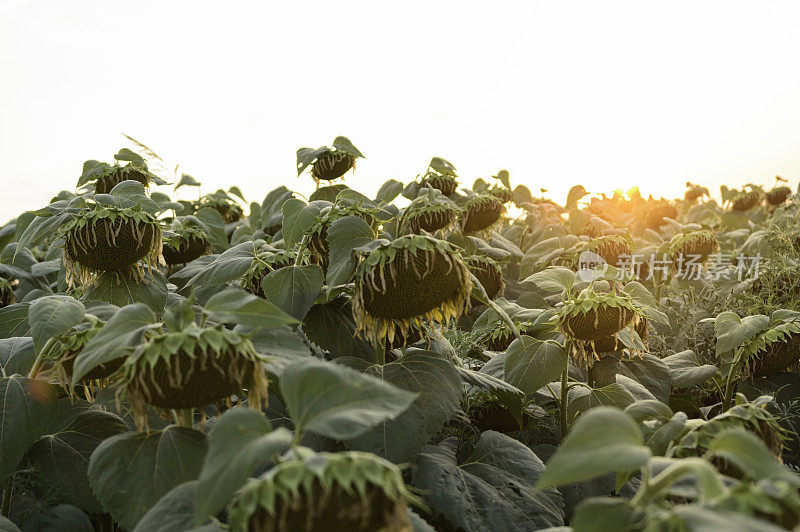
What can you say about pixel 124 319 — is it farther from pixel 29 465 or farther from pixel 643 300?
pixel 643 300

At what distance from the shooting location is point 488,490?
5.56 ft

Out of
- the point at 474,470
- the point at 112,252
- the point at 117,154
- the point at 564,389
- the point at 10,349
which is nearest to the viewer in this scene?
the point at 10,349

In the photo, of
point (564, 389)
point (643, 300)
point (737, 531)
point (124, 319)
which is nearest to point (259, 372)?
point (124, 319)

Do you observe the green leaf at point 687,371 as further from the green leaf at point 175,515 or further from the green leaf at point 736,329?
the green leaf at point 175,515

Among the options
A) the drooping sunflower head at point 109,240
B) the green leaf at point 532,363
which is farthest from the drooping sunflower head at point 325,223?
the green leaf at point 532,363

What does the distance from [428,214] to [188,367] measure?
160cm

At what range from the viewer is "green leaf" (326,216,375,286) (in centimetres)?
167

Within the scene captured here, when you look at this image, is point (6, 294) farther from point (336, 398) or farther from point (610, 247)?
point (610, 247)

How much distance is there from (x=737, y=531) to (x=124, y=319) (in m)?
1.03

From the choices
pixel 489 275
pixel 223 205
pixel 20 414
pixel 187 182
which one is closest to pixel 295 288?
pixel 20 414

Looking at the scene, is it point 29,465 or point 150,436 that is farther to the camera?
point 29,465

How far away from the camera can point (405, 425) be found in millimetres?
1530

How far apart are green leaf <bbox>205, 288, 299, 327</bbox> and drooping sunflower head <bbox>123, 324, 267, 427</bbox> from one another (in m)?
0.04

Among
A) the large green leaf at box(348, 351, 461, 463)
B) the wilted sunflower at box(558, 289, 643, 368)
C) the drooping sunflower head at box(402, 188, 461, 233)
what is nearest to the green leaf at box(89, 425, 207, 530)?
the large green leaf at box(348, 351, 461, 463)
